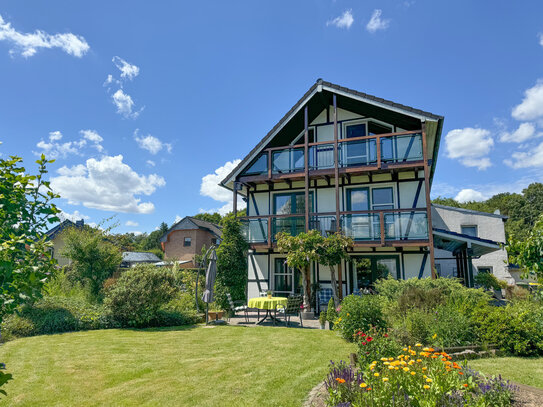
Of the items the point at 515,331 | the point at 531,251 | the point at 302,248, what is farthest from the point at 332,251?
the point at 531,251

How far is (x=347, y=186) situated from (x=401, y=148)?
2.84m

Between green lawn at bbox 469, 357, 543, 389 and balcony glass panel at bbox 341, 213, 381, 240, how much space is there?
7111mm

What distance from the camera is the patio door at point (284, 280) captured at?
578 inches

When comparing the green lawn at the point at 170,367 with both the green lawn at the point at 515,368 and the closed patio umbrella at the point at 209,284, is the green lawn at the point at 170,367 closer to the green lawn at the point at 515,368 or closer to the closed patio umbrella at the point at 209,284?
the closed patio umbrella at the point at 209,284

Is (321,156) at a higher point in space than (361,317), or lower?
higher

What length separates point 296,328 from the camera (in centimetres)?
988

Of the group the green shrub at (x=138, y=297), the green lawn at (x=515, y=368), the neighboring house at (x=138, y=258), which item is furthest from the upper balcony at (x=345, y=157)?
the neighboring house at (x=138, y=258)

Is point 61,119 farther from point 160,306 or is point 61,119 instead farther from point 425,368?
point 425,368

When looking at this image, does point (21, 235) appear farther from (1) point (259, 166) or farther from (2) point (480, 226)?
(2) point (480, 226)

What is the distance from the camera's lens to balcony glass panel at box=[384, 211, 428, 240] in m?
12.3

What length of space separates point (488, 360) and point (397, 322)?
1.97m

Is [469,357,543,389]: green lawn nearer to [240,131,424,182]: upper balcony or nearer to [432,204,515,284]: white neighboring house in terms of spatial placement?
[240,131,424,182]: upper balcony

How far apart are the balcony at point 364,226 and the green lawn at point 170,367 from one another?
16.4 feet

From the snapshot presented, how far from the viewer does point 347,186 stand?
14.7m
